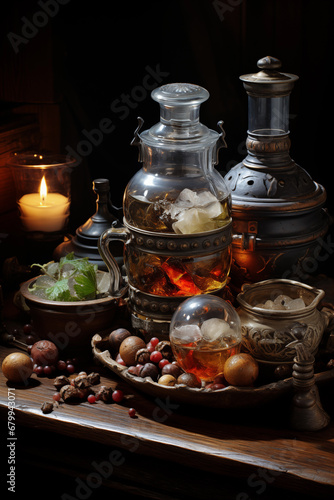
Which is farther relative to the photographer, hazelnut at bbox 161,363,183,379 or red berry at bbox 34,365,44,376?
red berry at bbox 34,365,44,376

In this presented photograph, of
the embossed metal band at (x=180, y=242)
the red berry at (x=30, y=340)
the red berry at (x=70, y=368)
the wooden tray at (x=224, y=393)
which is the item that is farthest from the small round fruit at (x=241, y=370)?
the red berry at (x=30, y=340)

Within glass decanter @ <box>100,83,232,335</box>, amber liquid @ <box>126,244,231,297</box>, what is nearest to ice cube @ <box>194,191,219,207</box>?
glass decanter @ <box>100,83,232,335</box>

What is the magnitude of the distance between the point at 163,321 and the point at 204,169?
1.07 feet

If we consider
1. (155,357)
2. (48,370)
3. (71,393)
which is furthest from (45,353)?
(155,357)

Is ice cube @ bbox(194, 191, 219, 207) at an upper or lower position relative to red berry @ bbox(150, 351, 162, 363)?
upper

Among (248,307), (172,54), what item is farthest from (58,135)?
(248,307)

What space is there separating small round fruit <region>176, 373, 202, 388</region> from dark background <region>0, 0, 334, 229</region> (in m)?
0.91

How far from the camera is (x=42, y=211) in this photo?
1.89 m

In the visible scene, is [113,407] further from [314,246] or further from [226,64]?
[226,64]

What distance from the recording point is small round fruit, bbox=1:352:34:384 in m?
1.41

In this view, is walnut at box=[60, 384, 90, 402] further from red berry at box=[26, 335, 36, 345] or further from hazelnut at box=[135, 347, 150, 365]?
red berry at box=[26, 335, 36, 345]

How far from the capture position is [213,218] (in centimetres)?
143

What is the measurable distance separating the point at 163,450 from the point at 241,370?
0.20 metres

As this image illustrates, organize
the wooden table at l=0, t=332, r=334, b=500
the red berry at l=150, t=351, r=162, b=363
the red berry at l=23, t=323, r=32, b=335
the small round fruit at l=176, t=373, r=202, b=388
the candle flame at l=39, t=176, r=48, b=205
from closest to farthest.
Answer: the wooden table at l=0, t=332, r=334, b=500 → the small round fruit at l=176, t=373, r=202, b=388 → the red berry at l=150, t=351, r=162, b=363 → the red berry at l=23, t=323, r=32, b=335 → the candle flame at l=39, t=176, r=48, b=205
